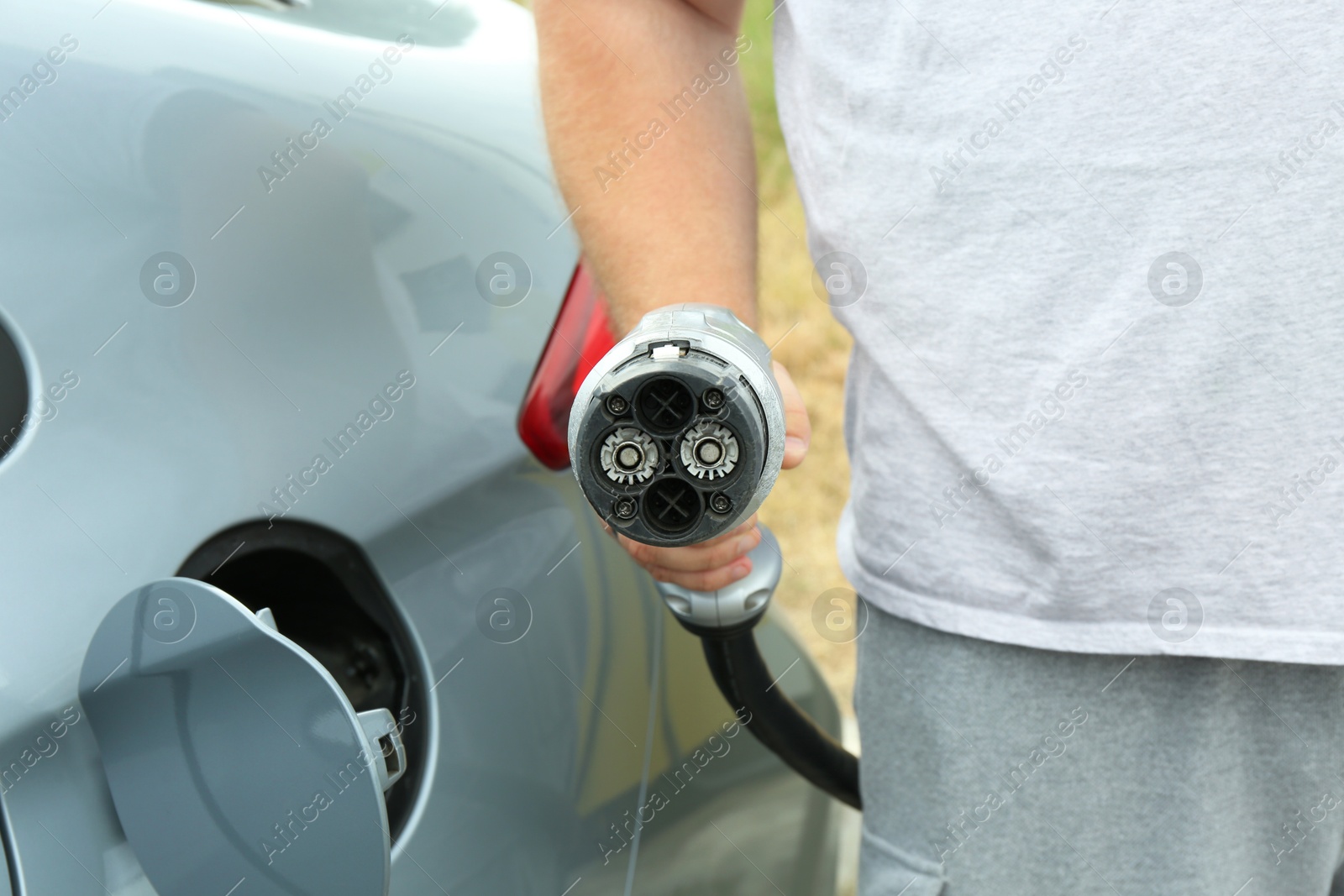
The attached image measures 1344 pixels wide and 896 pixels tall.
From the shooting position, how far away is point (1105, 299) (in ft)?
3.41

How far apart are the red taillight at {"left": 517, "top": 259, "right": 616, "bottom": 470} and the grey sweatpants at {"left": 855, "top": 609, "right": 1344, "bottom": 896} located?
0.44 meters

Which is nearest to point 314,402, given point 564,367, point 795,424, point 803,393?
point 564,367

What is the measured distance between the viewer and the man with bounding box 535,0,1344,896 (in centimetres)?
99

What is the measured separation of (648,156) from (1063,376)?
516 mm

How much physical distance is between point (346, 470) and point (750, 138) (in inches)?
25.4

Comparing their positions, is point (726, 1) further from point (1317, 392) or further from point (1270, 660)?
point (1270, 660)

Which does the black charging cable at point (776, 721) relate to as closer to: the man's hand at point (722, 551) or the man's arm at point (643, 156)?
the man's hand at point (722, 551)

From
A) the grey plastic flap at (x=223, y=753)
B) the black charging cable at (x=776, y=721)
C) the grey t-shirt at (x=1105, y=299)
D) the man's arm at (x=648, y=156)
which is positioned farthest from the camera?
the black charging cable at (x=776, y=721)

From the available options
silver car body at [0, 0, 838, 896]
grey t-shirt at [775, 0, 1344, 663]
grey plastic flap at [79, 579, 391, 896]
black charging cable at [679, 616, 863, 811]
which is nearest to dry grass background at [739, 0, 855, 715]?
black charging cable at [679, 616, 863, 811]

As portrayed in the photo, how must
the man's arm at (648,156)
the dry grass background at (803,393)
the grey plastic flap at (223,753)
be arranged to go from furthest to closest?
the dry grass background at (803,393) → the man's arm at (648,156) → the grey plastic flap at (223,753)

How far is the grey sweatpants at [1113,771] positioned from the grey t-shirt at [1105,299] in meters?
0.07

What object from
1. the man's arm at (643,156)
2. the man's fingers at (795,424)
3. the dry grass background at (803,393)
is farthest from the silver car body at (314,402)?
the dry grass background at (803,393)

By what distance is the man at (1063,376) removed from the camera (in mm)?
988

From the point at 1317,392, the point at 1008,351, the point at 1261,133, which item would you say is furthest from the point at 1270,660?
the point at 1261,133
